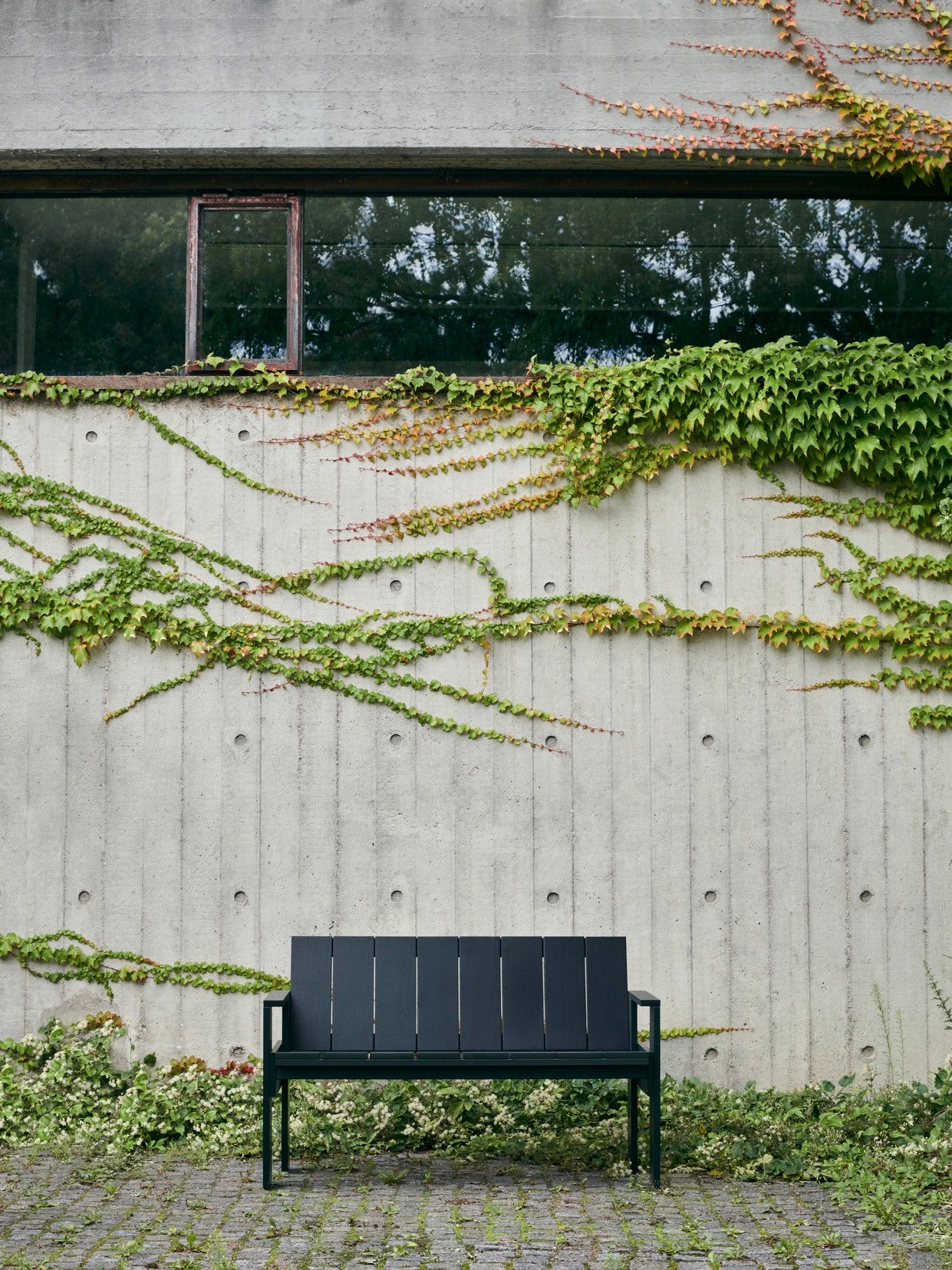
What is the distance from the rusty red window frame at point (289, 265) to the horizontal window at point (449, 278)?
1 centimetres

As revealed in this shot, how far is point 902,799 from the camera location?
6.02 meters

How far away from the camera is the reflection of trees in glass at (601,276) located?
634cm

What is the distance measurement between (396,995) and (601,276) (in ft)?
12.6

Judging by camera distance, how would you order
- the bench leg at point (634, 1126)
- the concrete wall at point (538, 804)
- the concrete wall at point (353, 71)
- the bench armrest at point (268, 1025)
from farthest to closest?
1. the concrete wall at point (353, 71)
2. the concrete wall at point (538, 804)
3. the bench leg at point (634, 1126)
4. the bench armrest at point (268, 1025)

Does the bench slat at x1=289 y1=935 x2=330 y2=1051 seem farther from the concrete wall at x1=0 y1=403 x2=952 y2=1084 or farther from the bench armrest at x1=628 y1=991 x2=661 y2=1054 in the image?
the bench armrest at x1=628 y1=991 x2=661 y2=1054

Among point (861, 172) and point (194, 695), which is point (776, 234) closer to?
point (861, 172)

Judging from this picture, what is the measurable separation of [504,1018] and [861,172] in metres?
4.73

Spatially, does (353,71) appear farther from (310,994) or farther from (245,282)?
(310,994)

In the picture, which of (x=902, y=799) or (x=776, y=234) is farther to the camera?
(x=776, y=234)

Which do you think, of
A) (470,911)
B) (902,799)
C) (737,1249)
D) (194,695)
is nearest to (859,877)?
(902,799)

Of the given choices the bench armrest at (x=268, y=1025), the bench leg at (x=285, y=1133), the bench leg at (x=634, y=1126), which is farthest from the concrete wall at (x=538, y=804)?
the bench armrest at (x=268, y=1025)

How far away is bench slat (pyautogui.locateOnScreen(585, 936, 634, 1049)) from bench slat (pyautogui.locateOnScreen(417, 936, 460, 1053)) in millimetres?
529

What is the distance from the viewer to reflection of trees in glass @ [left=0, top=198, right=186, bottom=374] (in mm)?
6281

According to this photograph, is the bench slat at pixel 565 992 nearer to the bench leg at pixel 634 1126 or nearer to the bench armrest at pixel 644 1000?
the bench armrest at pixel 644 1000
